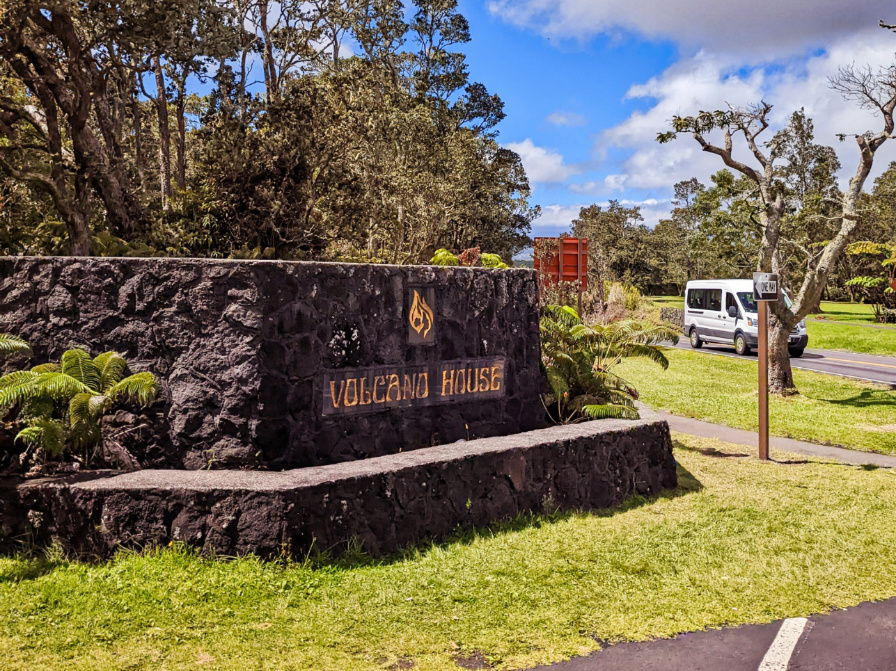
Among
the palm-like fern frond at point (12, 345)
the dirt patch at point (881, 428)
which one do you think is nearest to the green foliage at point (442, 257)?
the palm-like fern frond at point (12, 345)

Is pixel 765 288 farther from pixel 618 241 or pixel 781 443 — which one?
pixel 618 241

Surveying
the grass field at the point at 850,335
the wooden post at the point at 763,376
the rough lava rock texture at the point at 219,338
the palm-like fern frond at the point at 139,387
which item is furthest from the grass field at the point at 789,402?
the palm-like fern frond at the point at 139,387

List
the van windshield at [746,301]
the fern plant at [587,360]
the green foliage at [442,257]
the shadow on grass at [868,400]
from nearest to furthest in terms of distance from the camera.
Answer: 1. the fern plant at [587,360]
2. the green foliage at [442,257]
3. the shadow on grass at [868,400]
4. the van windshield at [746,301]

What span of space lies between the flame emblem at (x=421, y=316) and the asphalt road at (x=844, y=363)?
14.8 meters

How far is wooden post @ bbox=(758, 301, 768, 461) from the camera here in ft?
32.6

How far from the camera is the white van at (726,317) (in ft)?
78.8

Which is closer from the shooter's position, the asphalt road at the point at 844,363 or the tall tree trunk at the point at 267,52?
the asphalt road at the point at 844,363

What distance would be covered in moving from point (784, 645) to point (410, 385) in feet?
11.4

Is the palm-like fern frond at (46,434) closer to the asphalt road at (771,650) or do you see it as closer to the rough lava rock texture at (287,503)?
the rough lava rock texture at (287,503)

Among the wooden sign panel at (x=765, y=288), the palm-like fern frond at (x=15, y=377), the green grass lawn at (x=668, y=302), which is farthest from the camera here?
the green grass lawn at (x=668, y=302)

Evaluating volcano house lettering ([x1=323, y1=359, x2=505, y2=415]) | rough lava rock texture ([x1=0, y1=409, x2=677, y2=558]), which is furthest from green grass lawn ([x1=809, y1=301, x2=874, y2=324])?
rough lava rock texture ([x1=0, y1=409, x2=677, y2=558])

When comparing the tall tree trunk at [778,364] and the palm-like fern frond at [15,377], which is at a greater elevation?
the palm-like fern frond at [15,377]

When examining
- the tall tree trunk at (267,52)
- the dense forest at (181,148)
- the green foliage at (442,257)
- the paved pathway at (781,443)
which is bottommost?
the paved pathway at (781,443)

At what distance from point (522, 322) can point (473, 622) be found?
3.58 meters
